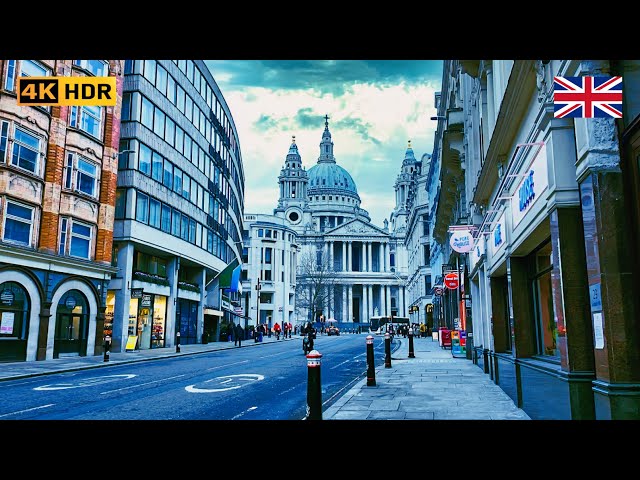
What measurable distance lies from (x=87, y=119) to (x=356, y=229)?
120 meters

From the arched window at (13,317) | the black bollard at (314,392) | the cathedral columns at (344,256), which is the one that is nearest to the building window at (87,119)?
the arched window at (13,317)

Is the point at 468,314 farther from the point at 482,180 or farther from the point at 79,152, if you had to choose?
the point at 79,152

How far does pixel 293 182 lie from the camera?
173m

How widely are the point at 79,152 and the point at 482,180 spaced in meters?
20.7

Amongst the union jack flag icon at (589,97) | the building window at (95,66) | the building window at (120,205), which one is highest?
the building window at (95,66)

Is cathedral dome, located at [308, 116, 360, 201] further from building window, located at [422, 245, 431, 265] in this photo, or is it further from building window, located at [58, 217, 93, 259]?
building window, located at [58, 217, 93, 259]

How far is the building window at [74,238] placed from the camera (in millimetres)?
26719

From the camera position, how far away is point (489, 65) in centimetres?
1469

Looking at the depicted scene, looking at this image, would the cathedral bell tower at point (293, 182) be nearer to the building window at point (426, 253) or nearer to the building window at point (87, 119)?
the building window at point (426, 253)

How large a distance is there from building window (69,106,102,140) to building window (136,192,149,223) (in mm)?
5272

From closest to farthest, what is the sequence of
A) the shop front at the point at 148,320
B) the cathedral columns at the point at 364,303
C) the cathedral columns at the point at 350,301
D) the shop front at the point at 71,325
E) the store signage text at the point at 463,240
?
the store signage text at the point at 463,240 → the shop front at the point at 71,325 → the shop front at the point at 148,320 → the cathedral columns at the point at 350,301 → the cathedral columns at the point at 364,303

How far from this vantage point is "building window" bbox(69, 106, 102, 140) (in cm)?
2730

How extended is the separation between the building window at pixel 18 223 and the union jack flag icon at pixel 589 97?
900 inches
